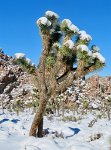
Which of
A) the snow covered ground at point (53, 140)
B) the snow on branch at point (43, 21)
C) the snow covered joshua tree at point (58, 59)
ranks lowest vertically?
the snow covered ground at point (53, 140)

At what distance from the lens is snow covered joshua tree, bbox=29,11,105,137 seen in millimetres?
10695

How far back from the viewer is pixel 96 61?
35.0ft

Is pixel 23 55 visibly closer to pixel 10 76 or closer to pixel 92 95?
pixel 10 76

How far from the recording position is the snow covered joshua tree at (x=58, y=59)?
1070 cm

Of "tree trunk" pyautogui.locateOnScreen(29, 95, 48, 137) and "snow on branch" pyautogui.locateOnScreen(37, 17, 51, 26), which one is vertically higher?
"snow on branch" pyautogui.locateOnScreen(37, 17, 51, 26)

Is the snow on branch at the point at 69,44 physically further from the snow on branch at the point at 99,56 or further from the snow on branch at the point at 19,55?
the snow on branch at the point at 19,55

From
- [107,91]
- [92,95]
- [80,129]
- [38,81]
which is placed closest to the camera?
[38,81]

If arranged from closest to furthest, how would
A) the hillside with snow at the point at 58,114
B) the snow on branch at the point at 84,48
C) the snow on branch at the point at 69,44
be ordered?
the hillside with snow at the point at 58,114 < the snow on branch at the point at 84,48 < the snow on branch at the point at 69,44

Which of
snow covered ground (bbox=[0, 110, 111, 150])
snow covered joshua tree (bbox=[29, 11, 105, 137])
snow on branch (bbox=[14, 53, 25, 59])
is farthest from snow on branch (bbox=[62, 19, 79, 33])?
snow covered ground (bbox=[0, 110, 111, 150])

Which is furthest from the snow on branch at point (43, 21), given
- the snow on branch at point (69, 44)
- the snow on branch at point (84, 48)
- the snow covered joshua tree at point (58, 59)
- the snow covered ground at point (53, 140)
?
the snow covered ground at point (53, 140)

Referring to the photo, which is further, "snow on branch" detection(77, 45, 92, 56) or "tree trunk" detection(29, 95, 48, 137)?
"tree trunk" detection(29, 95, 48, 137)

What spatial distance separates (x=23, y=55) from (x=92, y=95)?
23687 mm

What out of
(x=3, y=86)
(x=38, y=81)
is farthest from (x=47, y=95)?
(x=3, y=86)

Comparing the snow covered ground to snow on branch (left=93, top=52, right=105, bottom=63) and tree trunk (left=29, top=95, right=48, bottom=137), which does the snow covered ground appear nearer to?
tree trunk (left=29, top=95, right=48, bottom=137)
